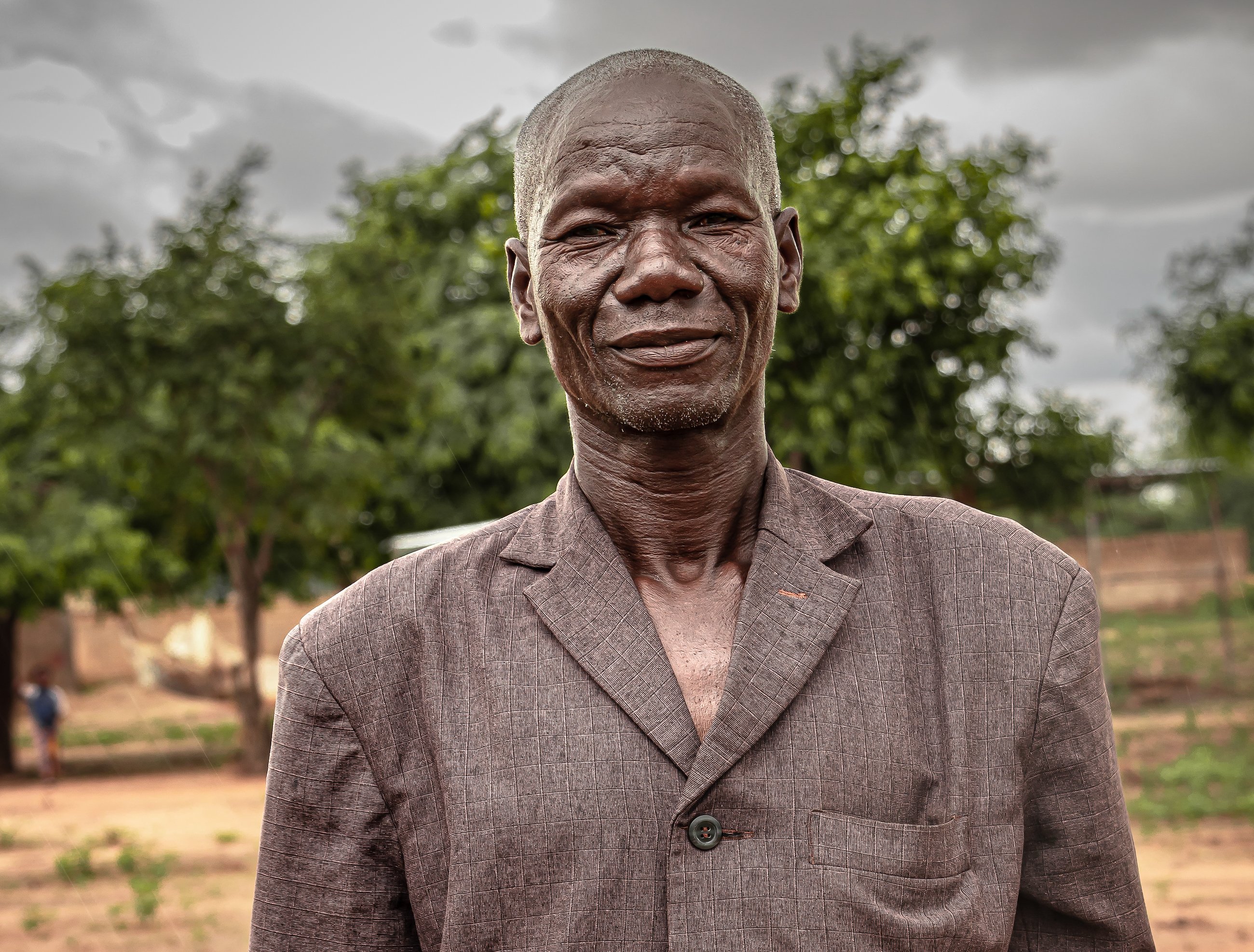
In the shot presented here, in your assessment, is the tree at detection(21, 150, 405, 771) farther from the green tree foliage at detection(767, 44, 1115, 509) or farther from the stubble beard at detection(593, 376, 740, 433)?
the stubble beard at detection(593, 376, 740, 433)

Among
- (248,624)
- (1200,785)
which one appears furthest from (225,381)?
(1200,785)

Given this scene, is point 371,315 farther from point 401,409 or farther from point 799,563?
point 799,563

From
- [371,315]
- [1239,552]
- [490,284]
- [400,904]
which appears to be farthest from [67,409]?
[1239,552]

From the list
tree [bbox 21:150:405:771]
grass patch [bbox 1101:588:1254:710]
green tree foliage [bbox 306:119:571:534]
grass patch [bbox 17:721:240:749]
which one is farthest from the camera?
grass patch [bbox 17:721:240:749]

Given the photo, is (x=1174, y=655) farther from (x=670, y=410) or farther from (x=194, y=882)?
(x=670, y=410)

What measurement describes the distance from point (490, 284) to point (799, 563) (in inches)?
720

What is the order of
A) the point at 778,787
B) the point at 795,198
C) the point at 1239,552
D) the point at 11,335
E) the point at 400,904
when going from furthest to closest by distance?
1. the point at 1239,552
2. the point at 11,335
3. the point at 795,198
4. the point at 400,904
5. the point at 778,787

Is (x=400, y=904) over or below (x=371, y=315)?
below

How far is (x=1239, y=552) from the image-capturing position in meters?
27.0

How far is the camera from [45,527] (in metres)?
15.6

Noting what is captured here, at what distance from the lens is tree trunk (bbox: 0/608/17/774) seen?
18.0 m

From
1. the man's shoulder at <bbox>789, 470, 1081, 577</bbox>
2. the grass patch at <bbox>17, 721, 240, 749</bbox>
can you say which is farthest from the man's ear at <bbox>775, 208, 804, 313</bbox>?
the grass patch at <bbox>17, 721, 240, 749</bbox>

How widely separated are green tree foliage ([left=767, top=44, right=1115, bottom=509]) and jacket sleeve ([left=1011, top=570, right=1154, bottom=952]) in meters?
9.70

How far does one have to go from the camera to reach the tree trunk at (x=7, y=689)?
17953 millimetres
